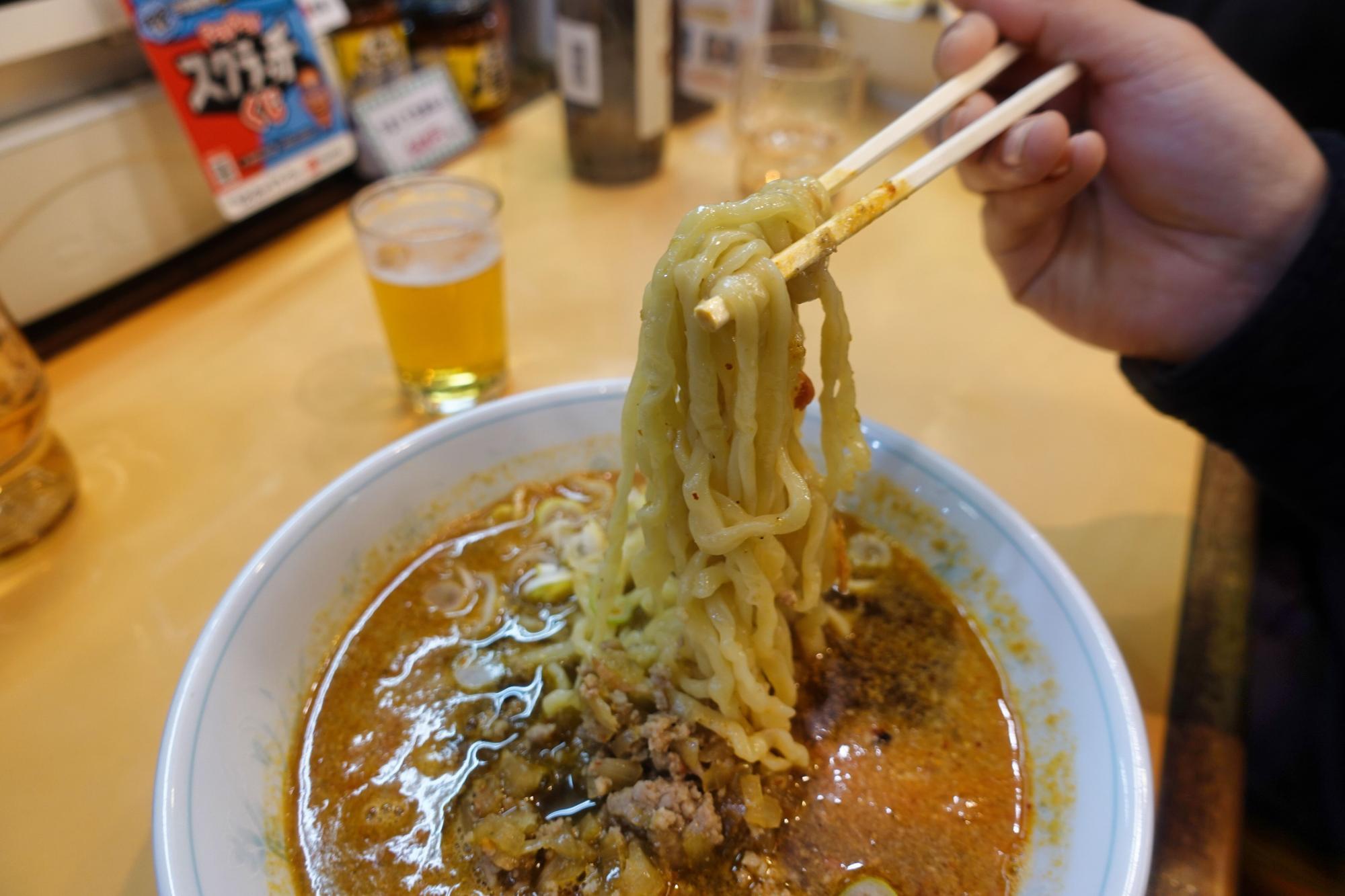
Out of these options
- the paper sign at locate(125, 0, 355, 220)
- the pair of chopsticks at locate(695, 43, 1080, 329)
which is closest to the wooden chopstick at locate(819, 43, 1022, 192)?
the pair of chopsticks at locate(695, 43, 1080, 329)

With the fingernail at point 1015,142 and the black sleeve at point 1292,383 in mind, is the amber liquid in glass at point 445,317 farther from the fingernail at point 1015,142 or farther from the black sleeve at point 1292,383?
the black sleeve at point 1292,383

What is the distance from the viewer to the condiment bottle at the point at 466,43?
269 cm

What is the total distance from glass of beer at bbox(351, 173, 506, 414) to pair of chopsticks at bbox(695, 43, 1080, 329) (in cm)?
90

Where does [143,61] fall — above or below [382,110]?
above

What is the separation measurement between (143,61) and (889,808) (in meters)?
2.44

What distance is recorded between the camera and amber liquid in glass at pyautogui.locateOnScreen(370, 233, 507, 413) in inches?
69.4

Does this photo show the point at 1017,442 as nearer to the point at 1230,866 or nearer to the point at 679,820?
the point at 1230,866

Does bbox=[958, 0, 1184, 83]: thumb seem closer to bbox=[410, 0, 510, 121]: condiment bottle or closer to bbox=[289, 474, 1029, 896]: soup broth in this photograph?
bbox=[289, 474, 1029, 896]: soup broth

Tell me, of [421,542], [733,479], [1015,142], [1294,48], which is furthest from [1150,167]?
[421,542]

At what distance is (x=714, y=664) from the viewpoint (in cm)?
121

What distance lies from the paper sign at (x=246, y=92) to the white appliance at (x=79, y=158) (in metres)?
0.10

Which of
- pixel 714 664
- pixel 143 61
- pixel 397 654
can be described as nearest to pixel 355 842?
pixel 397 654

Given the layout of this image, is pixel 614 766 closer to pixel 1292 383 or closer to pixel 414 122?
pixel 1292 383

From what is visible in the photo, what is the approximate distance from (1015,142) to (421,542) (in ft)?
4.12
